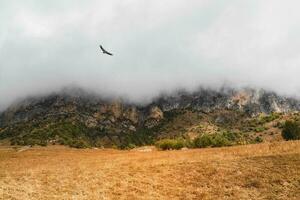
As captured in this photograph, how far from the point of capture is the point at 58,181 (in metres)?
45.7

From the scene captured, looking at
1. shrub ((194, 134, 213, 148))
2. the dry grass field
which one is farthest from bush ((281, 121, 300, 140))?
the dry grass field

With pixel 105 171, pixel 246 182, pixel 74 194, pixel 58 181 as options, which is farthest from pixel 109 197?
pixel 246 182

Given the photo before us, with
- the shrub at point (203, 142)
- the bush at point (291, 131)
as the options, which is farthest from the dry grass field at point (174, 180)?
the bush at point (291, 131)

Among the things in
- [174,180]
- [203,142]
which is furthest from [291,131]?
[174,180]

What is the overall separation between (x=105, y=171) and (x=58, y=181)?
24.4ft

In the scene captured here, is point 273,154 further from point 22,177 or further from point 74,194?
point 22,177

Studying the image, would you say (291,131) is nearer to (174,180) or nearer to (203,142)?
(203,142)

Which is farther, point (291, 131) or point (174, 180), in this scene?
point (291, 131)

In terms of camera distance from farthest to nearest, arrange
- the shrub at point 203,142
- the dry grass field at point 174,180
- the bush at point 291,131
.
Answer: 1. the shrub at point 203,142
2. the bush at point 291,131
3. the dry grass field at point 174,180

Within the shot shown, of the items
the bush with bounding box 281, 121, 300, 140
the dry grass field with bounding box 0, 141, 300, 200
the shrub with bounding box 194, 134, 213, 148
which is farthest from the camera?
the shrub with bounding box 194, 134, 213, 148

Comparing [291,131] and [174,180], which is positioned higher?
[291,131]

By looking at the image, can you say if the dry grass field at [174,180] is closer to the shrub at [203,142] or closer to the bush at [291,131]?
the shrub at [203,142]

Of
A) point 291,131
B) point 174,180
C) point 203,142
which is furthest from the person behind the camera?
point 203,142

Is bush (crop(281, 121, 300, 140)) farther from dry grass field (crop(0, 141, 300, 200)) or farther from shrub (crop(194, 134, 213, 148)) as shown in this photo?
dry grass field (crop(0, 141, 300, 200))
